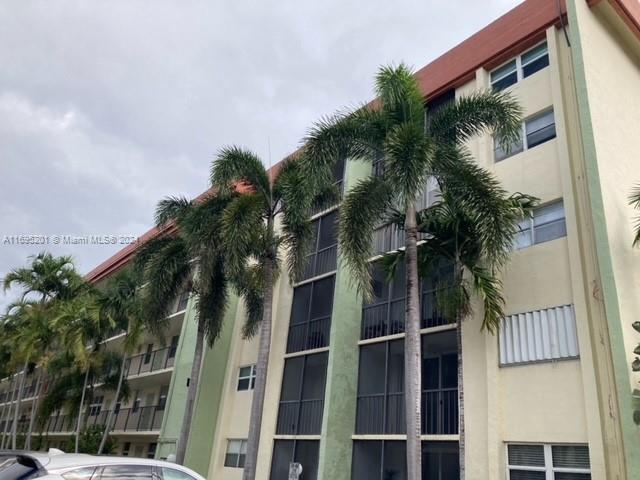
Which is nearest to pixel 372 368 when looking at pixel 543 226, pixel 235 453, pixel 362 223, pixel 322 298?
pixel 322 298

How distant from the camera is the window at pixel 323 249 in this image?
20.4 metres

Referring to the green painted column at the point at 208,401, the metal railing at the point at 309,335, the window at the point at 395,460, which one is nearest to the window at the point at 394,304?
the metal railing at the point at 309,335

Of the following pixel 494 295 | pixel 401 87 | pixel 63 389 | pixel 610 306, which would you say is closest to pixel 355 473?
pixel 494 295

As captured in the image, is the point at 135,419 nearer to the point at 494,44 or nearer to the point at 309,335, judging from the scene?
the point at 309,335

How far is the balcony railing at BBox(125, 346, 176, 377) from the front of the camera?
28.7m

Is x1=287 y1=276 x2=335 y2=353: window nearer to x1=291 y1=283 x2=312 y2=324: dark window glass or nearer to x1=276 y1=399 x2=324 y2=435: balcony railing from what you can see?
x1=291 y1=283 x2=312 y2=324: dark window glass

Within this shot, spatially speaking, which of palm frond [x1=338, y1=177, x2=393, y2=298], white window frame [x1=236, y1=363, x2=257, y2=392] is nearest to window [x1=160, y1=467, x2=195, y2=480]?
palm frond [x1=338, y1=177, x2=393, y2=298]

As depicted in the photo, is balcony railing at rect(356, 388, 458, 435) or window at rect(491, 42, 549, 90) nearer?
balcony railing at rect(356, 388, 458, 435)

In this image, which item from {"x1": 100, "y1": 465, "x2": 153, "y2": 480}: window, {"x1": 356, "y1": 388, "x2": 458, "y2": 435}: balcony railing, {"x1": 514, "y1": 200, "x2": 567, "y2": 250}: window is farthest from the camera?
{"x1": 356, "y1": 388, "x2": 458, "y2": 435}: balcony railing

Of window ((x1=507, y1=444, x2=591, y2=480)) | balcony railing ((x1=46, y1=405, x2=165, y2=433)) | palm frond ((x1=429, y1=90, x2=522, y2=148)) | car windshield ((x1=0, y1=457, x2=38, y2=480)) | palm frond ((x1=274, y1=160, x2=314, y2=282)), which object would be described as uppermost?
palm frond ((x1=429, y1=90, x2=522, y2=148))

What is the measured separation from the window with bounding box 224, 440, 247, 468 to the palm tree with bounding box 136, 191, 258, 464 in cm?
249

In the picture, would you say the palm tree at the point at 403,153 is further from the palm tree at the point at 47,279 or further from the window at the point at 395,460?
the palm tree at the point at 47,279

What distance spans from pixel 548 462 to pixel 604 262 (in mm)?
4370

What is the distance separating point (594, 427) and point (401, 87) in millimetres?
8911
